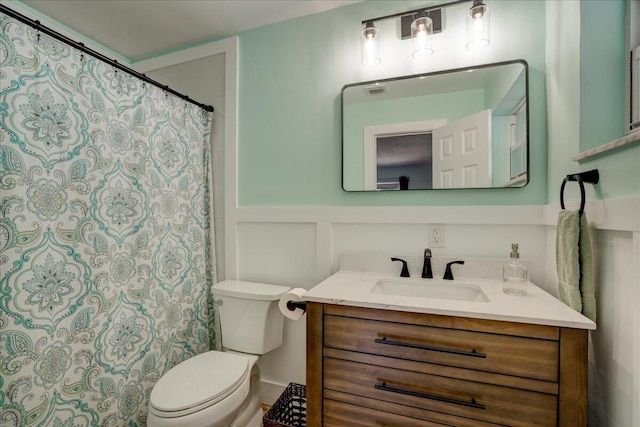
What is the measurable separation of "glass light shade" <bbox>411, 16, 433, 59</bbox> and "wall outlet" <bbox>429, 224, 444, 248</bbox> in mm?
921

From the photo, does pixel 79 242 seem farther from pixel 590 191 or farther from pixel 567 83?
pixel 567 83

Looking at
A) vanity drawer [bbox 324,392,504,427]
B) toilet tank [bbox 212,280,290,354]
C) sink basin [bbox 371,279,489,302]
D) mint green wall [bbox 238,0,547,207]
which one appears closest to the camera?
vanity drawer [bbox 324,392,504,427]

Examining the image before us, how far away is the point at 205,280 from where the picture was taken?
2.03 m

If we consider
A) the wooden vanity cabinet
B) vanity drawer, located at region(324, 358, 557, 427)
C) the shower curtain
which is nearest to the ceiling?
the shower curtain

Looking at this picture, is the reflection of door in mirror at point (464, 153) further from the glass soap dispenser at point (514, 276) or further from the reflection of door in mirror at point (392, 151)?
the glass soap dispenser at point (514, 276)

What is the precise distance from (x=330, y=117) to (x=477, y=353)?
1.40m

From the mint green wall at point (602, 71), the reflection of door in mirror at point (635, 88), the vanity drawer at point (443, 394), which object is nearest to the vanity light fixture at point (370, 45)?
the mint green wall at point (602, 71)

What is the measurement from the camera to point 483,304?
110cm

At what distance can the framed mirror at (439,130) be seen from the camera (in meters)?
1.49

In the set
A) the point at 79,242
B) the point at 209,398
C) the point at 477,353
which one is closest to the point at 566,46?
the point at 477,353

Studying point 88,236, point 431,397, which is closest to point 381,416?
point 431,397

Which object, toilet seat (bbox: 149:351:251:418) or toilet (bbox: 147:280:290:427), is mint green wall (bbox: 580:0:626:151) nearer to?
toilet (bbox: 147:280:290:427)

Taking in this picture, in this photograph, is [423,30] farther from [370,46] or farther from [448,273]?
[448,273]

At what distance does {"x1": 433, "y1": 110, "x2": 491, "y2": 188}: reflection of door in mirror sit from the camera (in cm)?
→ 152
